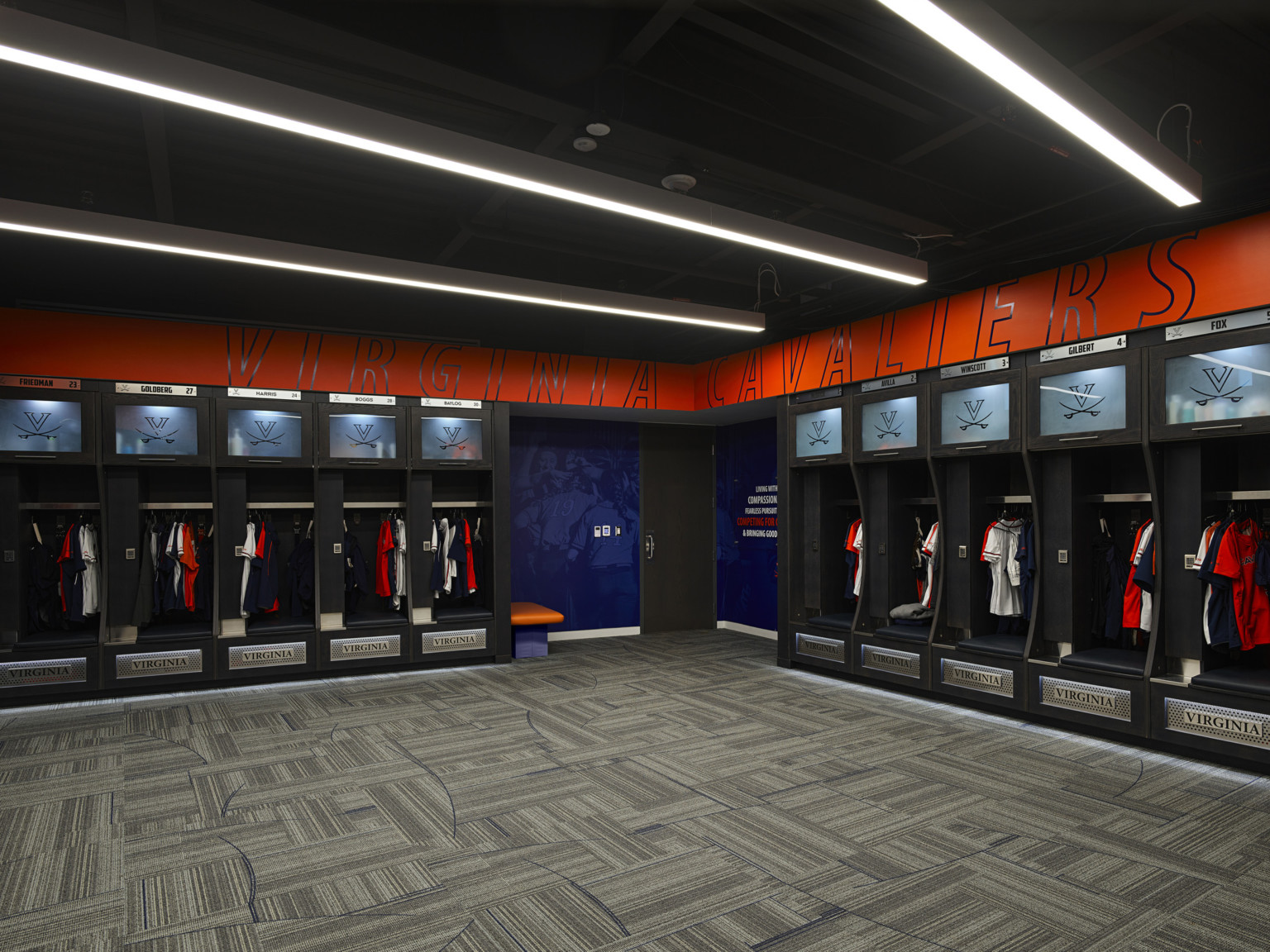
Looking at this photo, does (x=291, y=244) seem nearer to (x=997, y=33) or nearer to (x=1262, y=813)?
(x=997, y=33)

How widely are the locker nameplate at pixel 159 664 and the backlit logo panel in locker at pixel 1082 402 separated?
636 cm

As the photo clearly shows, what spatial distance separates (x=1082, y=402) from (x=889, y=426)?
4.74 ft

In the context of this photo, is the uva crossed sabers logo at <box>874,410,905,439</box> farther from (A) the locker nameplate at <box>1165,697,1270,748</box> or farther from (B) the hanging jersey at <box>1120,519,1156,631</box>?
(A) the locker nameplate at <box>1165,697,1270,748</box>

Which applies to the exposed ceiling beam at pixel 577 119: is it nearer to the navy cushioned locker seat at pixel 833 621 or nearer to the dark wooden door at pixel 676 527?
the navy cushioned locker seat at pixel 833 621

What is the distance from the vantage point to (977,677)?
16.7 ft

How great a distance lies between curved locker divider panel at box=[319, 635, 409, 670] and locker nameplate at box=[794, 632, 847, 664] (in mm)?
3423

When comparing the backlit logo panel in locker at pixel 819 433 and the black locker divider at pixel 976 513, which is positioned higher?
the backlit logo panel in locker at pixel 819 433

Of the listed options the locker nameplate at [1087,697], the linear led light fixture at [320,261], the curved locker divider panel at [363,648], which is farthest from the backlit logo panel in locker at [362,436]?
the locker nameplate at [1087,697]

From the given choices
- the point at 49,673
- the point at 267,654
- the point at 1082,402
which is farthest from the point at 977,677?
the point at 49,673

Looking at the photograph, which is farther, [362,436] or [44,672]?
[362,436]

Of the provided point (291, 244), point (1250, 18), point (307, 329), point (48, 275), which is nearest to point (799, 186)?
point (1250, 18)

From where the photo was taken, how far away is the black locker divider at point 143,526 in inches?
223

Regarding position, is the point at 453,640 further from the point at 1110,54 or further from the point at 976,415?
the point at 1110,54

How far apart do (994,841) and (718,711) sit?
226 centimetres
